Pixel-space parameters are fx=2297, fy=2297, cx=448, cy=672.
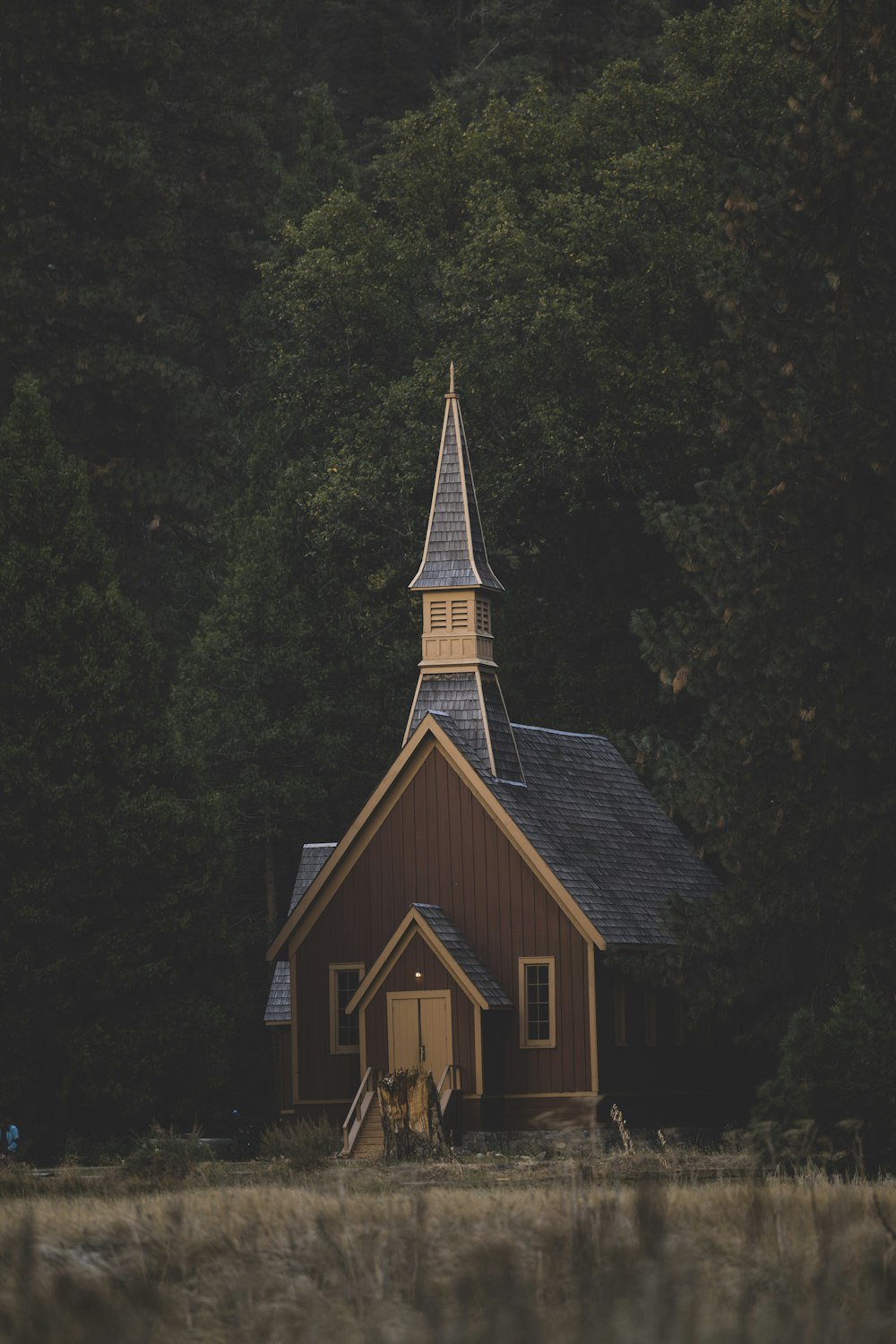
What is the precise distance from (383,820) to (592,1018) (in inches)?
187

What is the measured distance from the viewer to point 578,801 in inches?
1534

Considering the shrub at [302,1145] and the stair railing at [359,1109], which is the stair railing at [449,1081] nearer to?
the stair railing at [359,1109]

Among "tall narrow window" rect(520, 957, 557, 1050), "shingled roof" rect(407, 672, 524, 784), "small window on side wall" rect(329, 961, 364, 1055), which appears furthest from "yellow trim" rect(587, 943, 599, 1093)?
"small window on side wall" rect(329, 961, 364, 1055)

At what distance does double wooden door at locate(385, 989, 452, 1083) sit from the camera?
34.9 metres

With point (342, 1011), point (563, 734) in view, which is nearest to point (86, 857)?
point (342, 1011)

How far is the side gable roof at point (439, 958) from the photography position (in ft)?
114

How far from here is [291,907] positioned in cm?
4150

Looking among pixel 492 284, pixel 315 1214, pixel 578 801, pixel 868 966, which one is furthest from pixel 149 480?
pixel 315 1214

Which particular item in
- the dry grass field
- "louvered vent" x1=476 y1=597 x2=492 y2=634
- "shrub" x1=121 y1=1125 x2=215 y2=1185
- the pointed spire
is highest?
the pointed spire

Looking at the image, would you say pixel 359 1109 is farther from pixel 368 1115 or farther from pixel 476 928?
pixel 476 928

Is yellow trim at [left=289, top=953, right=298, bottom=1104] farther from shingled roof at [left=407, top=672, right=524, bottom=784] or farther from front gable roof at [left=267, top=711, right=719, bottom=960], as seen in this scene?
shingled roof at [left=407, top=672, right=524, bottom=784]

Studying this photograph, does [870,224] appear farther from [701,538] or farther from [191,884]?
[191,884]

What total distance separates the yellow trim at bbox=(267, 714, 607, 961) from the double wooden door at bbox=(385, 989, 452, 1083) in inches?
90.9

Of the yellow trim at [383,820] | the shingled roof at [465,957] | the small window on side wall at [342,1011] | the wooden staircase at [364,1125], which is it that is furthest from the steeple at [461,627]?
the wooden staircase at [364,1125]
